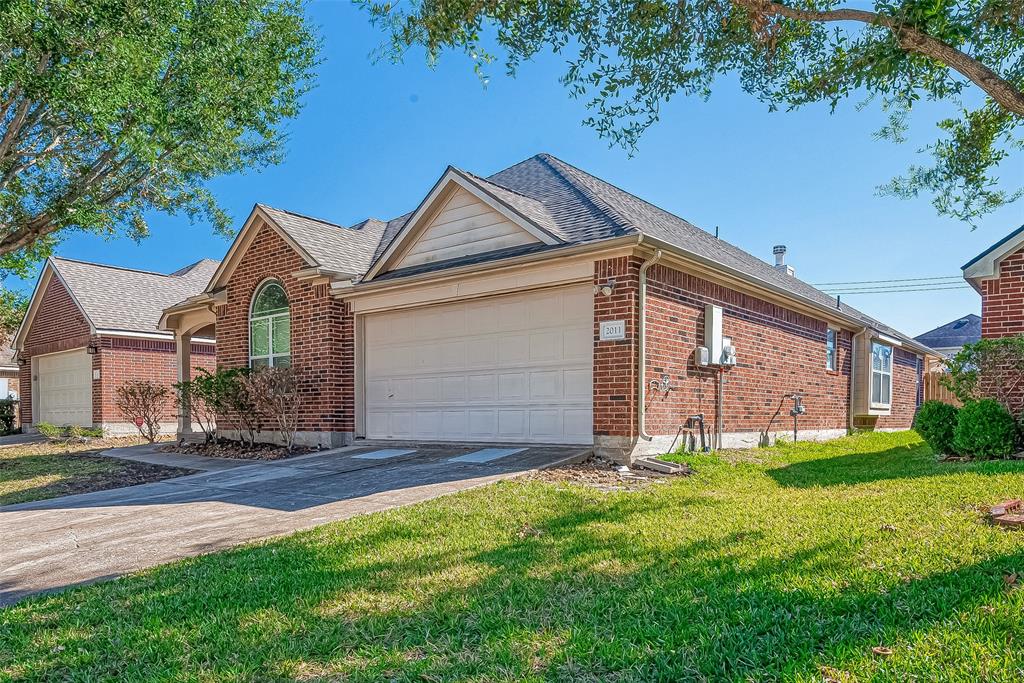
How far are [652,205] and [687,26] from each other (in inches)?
235

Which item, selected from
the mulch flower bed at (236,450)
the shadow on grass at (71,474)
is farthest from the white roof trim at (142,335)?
the mulch flower bed at (236,450)

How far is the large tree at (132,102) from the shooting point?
9734 mm

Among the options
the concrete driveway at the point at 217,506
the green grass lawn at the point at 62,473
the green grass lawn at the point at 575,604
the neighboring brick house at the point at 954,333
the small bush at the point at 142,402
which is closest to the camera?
the green grass lawn at the point at 575,604

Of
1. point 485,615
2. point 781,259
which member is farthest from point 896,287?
point 485,615

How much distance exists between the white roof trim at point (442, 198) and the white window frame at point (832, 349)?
8286 mm

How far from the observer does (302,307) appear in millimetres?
11922

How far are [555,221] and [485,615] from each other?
7.25 m

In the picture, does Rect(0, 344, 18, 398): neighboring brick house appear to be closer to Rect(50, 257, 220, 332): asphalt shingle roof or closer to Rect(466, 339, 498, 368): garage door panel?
Rect(50, 257, 220, 332): asphalt shingle roof

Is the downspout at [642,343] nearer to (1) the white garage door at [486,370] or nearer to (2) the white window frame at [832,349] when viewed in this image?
(1) the white garage door at [486,370]

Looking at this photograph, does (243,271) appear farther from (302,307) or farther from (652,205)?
(652,205)

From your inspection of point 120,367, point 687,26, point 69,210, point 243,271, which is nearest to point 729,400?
point 687,26

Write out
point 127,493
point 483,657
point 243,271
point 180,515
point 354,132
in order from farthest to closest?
1. point 354,132
2. point 243,271
3. point 127,493
4. point 180,515
5. point 483,657

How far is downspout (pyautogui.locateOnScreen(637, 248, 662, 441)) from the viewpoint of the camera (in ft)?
27.1

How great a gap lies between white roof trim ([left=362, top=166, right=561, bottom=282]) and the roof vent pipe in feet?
49.0
